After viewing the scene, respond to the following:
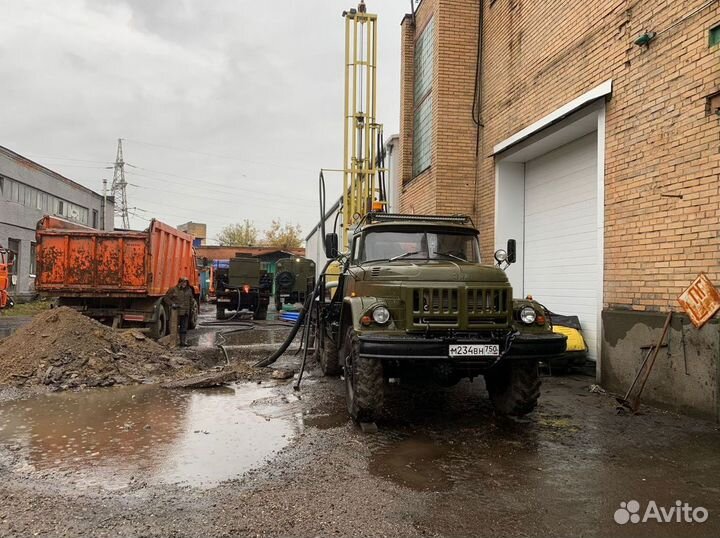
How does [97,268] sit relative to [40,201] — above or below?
below

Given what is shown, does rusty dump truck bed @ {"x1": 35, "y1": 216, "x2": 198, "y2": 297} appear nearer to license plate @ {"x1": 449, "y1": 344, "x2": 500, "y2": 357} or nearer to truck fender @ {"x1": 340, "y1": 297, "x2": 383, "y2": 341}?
truck fender @ {"x1": 340, "y1": 297, "x2": 383, "y2": 341}

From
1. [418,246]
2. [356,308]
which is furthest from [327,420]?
[418,246]

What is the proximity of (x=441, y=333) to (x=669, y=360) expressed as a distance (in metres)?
2.78

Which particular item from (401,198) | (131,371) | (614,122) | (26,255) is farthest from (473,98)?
(26,255)

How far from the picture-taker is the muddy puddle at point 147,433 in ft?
13.5

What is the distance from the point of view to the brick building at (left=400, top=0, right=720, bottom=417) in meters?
5.68

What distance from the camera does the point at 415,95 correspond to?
46.3ft

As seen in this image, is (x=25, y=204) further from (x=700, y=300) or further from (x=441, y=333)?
(x=700, y=300)

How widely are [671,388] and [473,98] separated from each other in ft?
25.1

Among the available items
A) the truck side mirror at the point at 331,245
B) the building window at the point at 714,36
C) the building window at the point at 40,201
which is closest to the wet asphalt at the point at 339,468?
the truck side mirror at the point at 331,245

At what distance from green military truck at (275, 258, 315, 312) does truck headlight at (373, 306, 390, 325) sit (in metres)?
18.3

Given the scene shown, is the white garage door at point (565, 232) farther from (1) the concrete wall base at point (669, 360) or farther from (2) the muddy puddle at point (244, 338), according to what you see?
(2) the muddy puddle at point (244, 338)

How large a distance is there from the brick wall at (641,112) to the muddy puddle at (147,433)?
448cm

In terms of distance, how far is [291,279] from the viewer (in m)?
23.5
